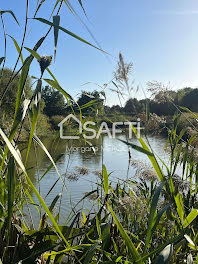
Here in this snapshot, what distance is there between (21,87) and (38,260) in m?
0.60

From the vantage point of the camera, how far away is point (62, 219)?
3.55m

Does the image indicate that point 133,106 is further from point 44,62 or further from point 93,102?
point 44,62

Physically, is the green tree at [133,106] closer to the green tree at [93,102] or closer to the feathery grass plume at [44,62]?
the green tree at [93,102]

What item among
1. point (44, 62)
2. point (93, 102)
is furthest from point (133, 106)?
point (44, 62)

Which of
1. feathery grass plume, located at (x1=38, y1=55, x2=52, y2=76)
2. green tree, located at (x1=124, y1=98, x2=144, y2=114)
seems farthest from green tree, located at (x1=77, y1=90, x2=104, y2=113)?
feathery grass plume, located at (x1=38, y1=55, x2=52, y2=76)

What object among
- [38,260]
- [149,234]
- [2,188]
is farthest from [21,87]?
[38,260]

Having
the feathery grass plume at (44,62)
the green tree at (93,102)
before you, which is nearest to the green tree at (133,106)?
the green tree at (93,102)

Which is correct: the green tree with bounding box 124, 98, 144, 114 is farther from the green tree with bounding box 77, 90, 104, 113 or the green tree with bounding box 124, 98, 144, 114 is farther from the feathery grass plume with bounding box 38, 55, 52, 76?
the feathery grass plume with bounding box 38, 55, 52, 76

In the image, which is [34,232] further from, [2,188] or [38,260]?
[2,188]

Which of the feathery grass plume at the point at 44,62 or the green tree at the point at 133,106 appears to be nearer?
the feathery grass plume at the point at 44,62

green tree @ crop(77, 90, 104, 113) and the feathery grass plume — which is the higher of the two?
the feathery grass plume

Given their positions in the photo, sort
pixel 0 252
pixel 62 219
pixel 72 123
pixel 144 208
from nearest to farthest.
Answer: pixel 0 252 < pixel 144 208 < pixel 72 123 < pixel 62 219

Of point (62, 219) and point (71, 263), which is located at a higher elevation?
point (71, 263)

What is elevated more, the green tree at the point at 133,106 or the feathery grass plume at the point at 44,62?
the feathery grass plume at the point at 44,62
